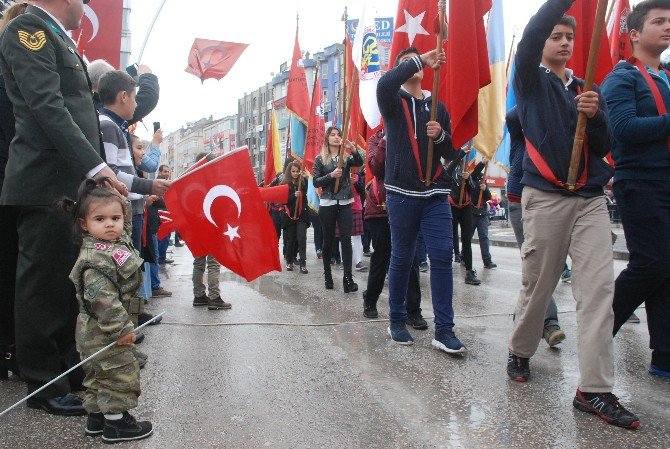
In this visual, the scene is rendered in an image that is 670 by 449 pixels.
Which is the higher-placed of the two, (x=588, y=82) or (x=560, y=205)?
(x=588, y=82)

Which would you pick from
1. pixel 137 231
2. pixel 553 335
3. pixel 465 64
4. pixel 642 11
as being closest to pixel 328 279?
pixel 137 231

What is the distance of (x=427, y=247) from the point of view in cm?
397

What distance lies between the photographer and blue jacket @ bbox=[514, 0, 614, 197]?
300cm

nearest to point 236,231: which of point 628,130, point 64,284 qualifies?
point 64,284

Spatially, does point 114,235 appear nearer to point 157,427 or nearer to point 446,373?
point 157,427

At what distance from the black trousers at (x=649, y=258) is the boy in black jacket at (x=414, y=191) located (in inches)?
43.4

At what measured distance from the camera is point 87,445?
247 cm

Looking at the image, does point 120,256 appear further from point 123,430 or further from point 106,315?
point 123,430

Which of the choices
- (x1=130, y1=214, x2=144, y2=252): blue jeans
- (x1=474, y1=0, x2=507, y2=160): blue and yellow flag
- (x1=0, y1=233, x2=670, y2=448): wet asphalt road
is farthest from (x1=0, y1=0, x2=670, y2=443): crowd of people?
(x1=474, y1=0, x2=507, y2=160): blue and yellow flag

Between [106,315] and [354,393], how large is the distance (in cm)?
138

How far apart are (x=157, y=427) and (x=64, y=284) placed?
944 millimetres

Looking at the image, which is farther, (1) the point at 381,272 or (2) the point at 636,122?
(1) the point at 381,272

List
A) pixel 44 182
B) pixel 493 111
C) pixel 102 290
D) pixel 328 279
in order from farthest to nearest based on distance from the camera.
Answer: pixel 328 279
pixel 493 111
pixel 44 182
pixel 102 290

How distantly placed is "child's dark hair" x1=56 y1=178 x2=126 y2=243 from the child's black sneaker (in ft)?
2.66
